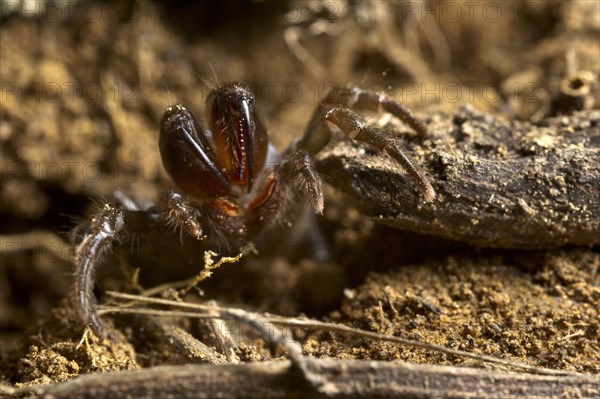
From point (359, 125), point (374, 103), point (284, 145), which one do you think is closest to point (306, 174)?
point (359, 125)

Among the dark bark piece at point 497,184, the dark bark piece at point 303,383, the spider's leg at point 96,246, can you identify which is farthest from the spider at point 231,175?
the dark bark piece at point 303,383

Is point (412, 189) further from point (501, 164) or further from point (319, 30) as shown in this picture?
point (319, 30)

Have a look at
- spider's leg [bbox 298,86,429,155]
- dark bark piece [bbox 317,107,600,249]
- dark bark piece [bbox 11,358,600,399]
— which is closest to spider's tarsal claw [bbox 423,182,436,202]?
dark bark piece [bbox 317,107,600,249]

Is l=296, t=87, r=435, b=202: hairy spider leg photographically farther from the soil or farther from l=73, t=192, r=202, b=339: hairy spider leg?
l=73, t=192, r=202, b=339: hairy spider leg

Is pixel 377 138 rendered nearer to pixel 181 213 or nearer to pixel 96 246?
pixel 181 213

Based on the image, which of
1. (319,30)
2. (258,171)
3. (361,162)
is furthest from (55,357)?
(319,30)

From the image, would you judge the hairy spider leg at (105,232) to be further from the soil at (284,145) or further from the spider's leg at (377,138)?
the spider's leg at (377,138)

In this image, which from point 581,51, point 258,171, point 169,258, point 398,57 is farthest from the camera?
point 398,57
